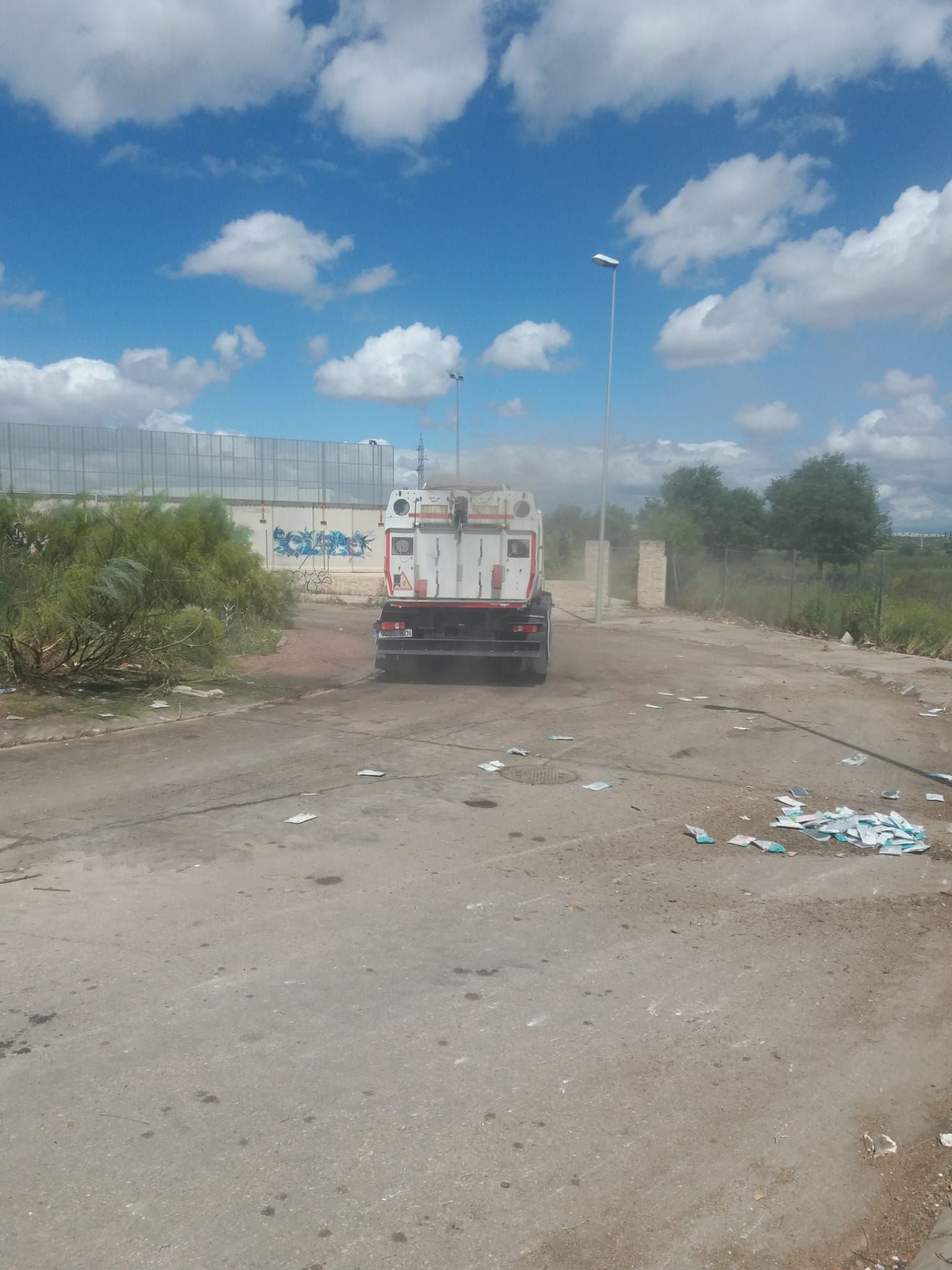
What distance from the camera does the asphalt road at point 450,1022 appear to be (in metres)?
2.92

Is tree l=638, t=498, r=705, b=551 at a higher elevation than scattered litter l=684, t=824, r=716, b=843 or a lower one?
higher

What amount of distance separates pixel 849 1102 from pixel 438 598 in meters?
10.6

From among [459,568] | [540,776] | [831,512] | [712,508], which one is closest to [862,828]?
[540,776]

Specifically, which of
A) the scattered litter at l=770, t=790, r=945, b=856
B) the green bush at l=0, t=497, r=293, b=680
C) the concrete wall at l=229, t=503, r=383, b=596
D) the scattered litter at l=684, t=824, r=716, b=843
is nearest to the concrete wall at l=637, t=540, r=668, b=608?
the concrete wall at l=229, t=503, r=383, b=596

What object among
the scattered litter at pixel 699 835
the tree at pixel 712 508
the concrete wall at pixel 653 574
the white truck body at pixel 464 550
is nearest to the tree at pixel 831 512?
the tree at pixel 712 508

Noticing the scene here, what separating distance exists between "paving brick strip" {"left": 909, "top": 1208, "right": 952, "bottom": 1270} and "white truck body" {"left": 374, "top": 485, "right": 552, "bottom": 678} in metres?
10.8

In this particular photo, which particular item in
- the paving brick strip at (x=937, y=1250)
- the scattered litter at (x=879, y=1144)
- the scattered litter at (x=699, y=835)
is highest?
the scattered litter at (x=699, y=835)

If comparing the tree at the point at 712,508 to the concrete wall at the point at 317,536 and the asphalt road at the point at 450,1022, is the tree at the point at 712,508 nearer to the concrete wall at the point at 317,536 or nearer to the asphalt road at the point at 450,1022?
the concrete wall at the point at 317,536

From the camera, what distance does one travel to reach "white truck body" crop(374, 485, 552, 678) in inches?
538

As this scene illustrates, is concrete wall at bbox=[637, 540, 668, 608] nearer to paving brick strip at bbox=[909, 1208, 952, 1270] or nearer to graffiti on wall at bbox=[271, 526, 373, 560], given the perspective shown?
graffiti on wall at bbox=[271, 526, 373, 560]

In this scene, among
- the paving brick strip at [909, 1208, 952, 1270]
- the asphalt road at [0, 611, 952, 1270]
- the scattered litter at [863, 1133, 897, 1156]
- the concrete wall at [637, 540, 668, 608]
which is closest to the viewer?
the paving brick strip at [909, 1208, 952, 1270]

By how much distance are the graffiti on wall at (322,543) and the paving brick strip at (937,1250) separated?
3573 centimetres

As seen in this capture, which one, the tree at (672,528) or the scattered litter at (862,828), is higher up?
the tree at (672,528)

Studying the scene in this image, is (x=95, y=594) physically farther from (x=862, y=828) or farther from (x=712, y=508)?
(x=712, y=508)
